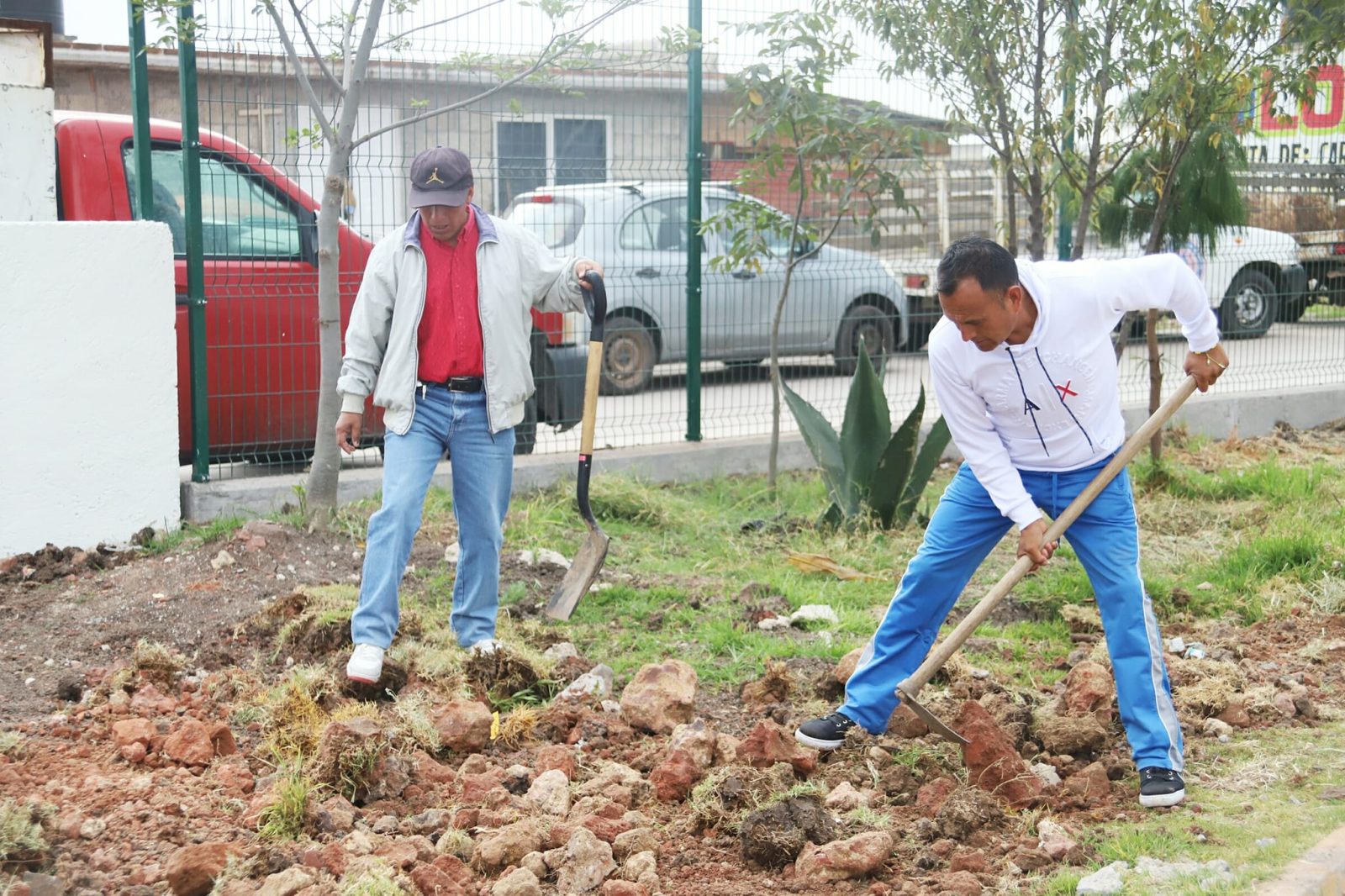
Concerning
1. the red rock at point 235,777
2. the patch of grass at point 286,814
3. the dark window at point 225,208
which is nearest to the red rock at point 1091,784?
the patch of grass at point 286,814

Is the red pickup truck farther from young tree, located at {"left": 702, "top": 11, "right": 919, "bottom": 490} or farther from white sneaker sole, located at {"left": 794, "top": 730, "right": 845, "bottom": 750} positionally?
white sneaker sole, located at {"left": 794, "top": 730, "right": 845, "bottom": 750}

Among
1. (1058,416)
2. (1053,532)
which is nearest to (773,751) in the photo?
(1053,532)

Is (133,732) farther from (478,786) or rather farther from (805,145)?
(805,145)

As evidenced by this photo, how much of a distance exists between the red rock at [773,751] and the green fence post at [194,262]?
3.99m

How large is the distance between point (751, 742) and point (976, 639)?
171 centimetres

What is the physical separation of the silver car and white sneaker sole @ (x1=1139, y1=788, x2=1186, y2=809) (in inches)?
184

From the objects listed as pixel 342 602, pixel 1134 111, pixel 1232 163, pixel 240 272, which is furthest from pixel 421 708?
pixel 1232 163

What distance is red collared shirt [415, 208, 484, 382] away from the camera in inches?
194

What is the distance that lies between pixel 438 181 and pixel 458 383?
0.73 m

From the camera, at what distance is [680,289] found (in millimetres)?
8508

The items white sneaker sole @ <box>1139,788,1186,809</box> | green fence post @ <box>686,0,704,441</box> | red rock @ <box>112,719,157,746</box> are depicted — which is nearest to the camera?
white sneaker sole @ <box>1139,788,1186,809</box>

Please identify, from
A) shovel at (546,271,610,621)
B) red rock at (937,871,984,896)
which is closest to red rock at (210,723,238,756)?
shovel at (546,271,610,621)

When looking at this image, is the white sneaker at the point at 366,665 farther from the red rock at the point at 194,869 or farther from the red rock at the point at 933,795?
the red rock at the point at 933,795

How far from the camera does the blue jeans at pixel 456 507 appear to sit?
4781mm
